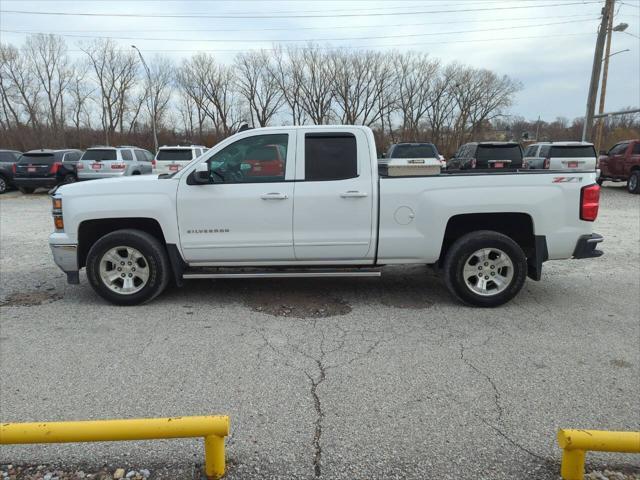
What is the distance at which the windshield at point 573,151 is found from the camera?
15853mm

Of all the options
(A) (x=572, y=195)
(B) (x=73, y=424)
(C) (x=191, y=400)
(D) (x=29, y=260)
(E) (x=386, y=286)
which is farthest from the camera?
(D) (x=29, y=260)

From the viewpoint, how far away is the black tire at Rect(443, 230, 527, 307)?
505 centimetres

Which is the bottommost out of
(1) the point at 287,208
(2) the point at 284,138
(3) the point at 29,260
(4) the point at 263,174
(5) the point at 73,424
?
(3) the point at 29,260

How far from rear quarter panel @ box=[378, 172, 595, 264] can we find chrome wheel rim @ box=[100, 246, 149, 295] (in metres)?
2.63

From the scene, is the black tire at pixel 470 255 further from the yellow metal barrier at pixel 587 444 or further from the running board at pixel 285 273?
the yellow metal barrier at pixel 587 444

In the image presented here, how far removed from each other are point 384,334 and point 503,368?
1.10 metres

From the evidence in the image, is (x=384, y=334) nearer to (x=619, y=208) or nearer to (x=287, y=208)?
(x=287, y=208)

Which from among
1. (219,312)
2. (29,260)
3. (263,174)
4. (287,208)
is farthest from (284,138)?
(29,260)

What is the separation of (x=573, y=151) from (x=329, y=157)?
45.2ft

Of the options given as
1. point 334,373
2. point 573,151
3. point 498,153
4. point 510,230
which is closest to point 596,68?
point 573,151

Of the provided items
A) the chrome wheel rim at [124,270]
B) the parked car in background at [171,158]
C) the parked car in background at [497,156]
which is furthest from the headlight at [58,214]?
the parked car in background at [497,156]

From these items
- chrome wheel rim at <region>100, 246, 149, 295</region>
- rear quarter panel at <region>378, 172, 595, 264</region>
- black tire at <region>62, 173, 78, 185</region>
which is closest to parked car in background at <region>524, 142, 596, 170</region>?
rear quarter panel at <region>378, 172, 595, 264</region>

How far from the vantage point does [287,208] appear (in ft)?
16.7

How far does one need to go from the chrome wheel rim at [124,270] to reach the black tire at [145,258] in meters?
0.04
